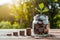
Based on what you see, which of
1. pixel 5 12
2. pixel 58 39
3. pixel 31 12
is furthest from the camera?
pixel 5 12

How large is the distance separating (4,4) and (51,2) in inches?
47.7

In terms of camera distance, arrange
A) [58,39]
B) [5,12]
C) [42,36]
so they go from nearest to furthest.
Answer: [58,39]
[42,36]
[5,12]

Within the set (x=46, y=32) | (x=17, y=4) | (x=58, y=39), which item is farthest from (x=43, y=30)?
(x=17, y=4)

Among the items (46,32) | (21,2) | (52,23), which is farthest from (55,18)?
(46,32)

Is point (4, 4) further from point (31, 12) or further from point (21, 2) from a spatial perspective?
point (31, 12)

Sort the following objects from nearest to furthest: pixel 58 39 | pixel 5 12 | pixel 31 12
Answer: pixel 58 39
pixel 31 12
pixel 5 12

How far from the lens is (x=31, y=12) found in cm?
402

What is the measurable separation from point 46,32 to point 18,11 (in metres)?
2.34

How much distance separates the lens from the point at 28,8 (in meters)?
4.02

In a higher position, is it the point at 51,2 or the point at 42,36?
the point at 51,2

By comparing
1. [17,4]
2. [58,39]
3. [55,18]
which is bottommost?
[58,39]

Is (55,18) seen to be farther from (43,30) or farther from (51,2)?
(43,30)

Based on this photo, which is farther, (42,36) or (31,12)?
(31,12)

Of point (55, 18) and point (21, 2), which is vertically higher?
point (21, 2)
